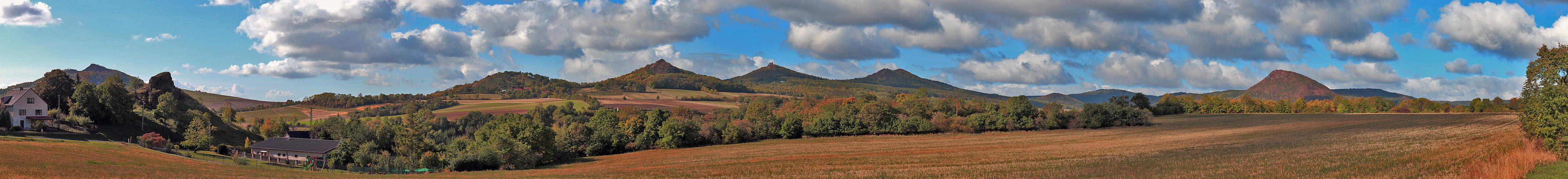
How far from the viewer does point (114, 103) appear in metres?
82.7

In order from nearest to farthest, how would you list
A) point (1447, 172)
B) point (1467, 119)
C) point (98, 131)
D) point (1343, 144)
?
1. point (1447, 172)
2. point (1343, 144)
3. point (1467, 119)
4. point (98, 131)

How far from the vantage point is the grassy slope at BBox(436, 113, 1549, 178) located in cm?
2925

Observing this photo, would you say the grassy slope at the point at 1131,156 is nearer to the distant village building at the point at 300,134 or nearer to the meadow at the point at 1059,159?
the meadow at the point at 1059,159

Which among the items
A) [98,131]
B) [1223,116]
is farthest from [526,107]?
[1223,116]

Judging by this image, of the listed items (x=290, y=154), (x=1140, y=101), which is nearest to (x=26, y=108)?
(x=290, y=154)

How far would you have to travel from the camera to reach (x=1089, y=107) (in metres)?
97.8

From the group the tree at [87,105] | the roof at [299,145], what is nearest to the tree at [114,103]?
the tree at [87,105]

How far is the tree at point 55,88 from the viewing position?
8631 cm

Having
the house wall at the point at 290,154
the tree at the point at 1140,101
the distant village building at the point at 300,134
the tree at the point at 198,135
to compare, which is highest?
the tree at the point at 1140,101

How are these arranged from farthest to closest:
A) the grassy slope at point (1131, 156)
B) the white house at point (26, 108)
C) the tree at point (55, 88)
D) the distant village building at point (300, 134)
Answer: the distant village building at point (300, 134), the tree at point (55, 88), the white house at point (26, 108), the grassy slope at point (1131, 156)

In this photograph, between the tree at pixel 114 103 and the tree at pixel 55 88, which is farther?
the tree at pixel 55 88

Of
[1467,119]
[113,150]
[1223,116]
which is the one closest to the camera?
[113,150]

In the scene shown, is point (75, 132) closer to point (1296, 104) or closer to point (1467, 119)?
point (1467, 119)

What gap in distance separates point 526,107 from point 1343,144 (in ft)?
605
